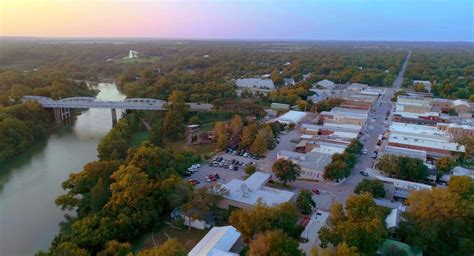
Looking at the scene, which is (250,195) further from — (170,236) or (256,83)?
(256,83)

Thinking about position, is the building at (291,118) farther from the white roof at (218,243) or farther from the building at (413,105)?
the white roof at (218,243)

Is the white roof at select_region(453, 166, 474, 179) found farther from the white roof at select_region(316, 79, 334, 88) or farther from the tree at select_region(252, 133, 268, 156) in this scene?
the white roof at select_region(316, 79, 334, 88)

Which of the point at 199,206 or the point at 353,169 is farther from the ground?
the point at 199,206

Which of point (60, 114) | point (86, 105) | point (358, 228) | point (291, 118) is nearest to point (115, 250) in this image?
point (358, 228)

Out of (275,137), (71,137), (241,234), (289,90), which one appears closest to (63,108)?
(71,137)

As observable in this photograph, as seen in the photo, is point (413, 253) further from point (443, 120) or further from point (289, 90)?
point (289, 90)

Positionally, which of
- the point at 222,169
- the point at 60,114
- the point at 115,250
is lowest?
the point at 222,169

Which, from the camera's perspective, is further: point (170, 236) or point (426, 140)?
point (426, 140)
